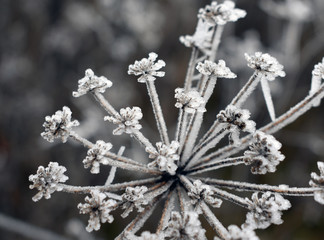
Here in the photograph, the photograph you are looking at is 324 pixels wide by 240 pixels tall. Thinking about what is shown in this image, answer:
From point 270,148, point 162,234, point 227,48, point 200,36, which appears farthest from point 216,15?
point 227,48

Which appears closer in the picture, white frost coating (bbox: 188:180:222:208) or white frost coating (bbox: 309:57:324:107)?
white frost coating (bbox: 188:180:222:208)

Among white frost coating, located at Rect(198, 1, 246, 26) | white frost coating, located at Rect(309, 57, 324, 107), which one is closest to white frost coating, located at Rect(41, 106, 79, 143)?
white frost coating, located at Rect(198, 1, 246, 26)

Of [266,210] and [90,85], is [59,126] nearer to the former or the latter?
[90,85]

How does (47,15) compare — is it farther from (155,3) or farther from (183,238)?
(183,238)

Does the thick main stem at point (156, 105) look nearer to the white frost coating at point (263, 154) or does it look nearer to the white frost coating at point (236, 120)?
the white frost coating at point (236, 120)

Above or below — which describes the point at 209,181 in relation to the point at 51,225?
below

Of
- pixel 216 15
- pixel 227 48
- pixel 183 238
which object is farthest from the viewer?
pixel 227 48

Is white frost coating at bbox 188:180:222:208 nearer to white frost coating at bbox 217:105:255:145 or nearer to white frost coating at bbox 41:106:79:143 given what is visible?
white frost coating at bbox 217:105:255:145
